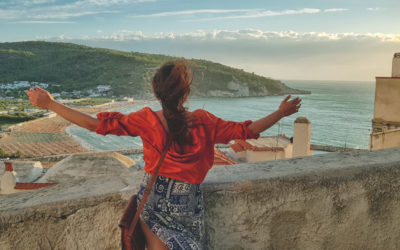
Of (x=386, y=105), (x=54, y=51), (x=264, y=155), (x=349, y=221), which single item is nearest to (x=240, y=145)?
(x=264, y=155)

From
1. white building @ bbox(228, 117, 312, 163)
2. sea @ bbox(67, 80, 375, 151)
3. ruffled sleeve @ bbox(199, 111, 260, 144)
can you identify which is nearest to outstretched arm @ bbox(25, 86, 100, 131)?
ruffled sleeve @ bbox(199, 111, 260, 144)

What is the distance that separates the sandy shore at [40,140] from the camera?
3884 cm

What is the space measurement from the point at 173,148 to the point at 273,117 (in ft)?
1.53

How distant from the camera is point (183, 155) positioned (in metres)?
1.43

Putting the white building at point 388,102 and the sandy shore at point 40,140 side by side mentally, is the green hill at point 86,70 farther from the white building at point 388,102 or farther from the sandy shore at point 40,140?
the white building at point 388,102

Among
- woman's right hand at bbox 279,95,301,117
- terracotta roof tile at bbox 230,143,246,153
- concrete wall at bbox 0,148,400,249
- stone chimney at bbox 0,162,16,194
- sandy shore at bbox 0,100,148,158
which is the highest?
woman's right hand at bbox 279,95,301,117

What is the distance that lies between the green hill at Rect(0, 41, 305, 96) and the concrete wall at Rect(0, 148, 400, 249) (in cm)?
9615

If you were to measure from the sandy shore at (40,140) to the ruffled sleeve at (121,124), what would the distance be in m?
37.5

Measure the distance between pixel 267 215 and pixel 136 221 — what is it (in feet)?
2.31

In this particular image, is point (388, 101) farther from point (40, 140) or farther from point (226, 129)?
point (40, 140)

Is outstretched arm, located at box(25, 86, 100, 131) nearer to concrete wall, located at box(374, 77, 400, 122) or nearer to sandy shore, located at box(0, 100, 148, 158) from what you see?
concrete wall, located at box(374, 77, 400, 122)

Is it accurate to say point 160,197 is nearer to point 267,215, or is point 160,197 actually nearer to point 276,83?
point 267,215

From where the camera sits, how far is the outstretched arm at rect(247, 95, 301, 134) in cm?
155

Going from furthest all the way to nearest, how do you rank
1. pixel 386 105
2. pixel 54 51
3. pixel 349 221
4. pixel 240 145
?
pixel 54 51 < pixel 240 145 < pixel 386 105 < pixel 349 221
